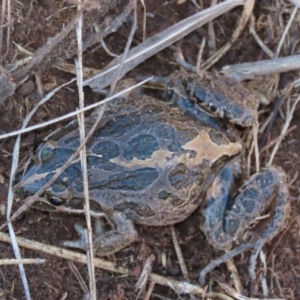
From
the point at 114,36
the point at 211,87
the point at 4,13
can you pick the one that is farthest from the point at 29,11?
the point at 211,87

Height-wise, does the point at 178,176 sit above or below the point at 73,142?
below

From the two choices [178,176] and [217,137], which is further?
[217,137]

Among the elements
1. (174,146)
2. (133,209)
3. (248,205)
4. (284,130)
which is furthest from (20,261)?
(284,130)

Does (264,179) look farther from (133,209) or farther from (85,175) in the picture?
(85,175)

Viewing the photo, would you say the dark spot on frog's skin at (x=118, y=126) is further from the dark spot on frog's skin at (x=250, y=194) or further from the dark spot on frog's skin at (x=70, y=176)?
the dark spot on frog's skin at (x=250, y=194)

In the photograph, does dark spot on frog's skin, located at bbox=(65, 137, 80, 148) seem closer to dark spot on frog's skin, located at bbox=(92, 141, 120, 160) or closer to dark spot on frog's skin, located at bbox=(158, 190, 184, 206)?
dark spot on frog's skin, located at bbox=(92, 141, 120, 160)

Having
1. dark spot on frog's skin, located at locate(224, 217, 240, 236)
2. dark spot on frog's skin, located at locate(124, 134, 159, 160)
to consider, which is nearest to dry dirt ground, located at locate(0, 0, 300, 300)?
dark spot on frog's skin, located at locate(224, 217, 240, 236)
